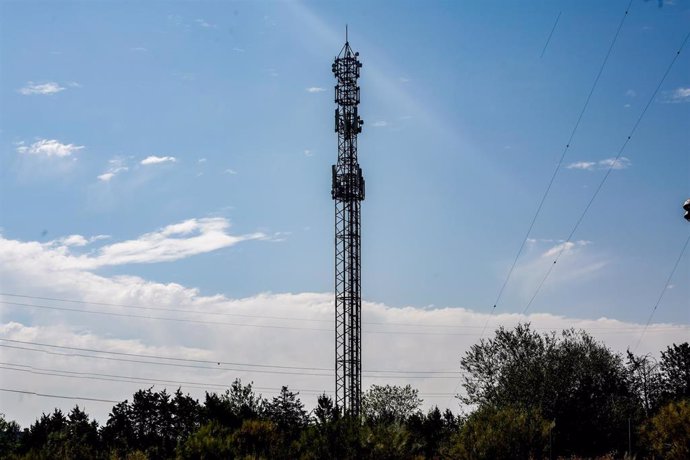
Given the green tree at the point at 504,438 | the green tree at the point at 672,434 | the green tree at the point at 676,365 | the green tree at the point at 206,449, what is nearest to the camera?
the green tree at the point at 206,449

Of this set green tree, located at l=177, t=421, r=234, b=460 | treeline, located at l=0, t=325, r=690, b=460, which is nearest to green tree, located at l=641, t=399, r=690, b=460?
treeline, located at l=0, t=325, r=690, b=460

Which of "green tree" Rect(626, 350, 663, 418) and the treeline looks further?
"green tree" Rect(626, 350, 663, 418)

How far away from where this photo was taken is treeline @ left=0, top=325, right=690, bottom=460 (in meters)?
36.1

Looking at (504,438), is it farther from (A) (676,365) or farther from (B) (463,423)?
(A) (676,365)

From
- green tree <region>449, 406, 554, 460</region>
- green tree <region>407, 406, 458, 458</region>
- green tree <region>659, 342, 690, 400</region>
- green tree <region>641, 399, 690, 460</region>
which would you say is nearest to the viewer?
green tree <region>449, 406, 554, 460</region>

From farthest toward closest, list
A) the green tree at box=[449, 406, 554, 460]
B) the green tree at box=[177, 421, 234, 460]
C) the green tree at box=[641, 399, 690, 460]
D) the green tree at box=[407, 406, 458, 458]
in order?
the green tree at box=[407, 406, 458, 458] → the green tree at box=[641, 399, 690, 460] → the green tree at box=[449, 406, 554, 460] → the green tree at box=[177, 421, 234, 460]

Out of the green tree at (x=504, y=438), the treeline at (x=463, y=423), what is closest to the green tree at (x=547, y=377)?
the treeline at (x=463, y=423)

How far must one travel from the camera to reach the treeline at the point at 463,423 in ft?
118

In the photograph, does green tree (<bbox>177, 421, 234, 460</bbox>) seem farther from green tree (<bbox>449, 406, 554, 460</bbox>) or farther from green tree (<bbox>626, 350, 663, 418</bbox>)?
green tree (<bbox>626, 350, 663, 418</bbox>)

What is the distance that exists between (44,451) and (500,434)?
76.0 ft

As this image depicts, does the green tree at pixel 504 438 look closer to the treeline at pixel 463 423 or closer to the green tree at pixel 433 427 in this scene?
the treeline at pixel 463 423

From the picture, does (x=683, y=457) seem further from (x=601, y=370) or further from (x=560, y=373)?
(x=601, y=370)

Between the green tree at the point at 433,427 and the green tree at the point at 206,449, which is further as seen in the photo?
the green tree at the point at 433,427

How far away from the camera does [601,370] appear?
81750mm
